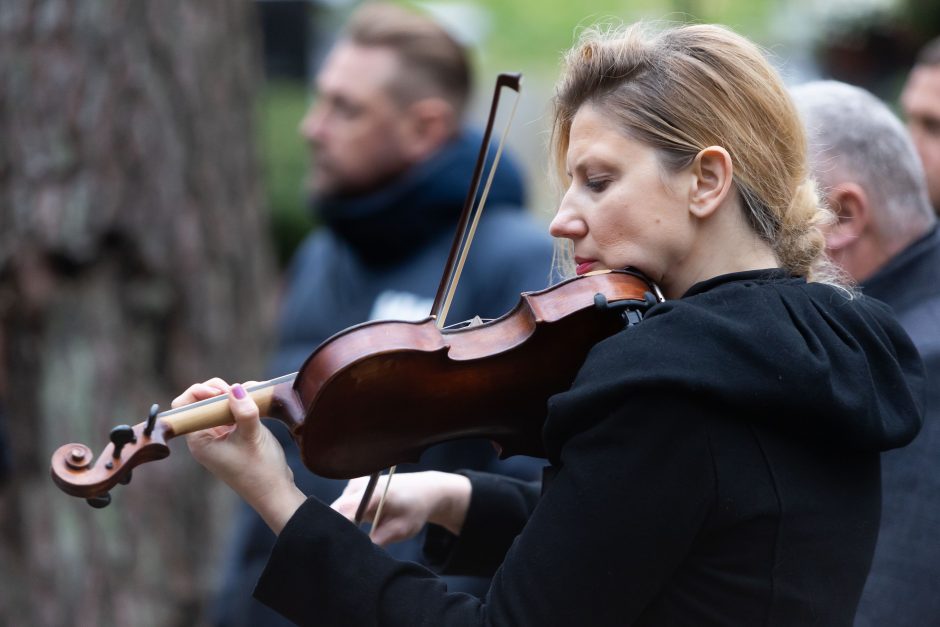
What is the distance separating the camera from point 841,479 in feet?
5.49

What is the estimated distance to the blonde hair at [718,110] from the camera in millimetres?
1698

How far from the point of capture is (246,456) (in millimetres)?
1693

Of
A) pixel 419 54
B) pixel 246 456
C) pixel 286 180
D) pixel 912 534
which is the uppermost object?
pixel 246 456

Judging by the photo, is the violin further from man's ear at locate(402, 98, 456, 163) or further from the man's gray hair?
man's ear at locate(402, 98, 456, 163)

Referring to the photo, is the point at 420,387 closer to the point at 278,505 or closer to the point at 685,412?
the point at 278,505

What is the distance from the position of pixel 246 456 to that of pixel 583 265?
0.54m

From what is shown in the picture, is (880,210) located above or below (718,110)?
below

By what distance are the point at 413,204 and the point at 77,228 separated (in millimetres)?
1412

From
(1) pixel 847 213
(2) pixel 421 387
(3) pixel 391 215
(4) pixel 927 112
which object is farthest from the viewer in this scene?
(3) pixel 391 215

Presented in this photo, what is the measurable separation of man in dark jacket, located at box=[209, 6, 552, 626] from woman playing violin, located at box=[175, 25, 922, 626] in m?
1.59

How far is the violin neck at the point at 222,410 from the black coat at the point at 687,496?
0.46ft

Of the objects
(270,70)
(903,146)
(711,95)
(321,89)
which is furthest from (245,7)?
(270,70)

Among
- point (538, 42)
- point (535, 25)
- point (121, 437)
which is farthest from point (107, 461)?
point (535, 25)

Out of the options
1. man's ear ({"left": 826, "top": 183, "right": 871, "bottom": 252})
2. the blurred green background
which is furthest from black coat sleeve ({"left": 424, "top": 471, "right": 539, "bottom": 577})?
the blurred green background
